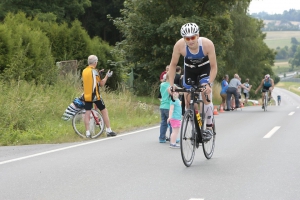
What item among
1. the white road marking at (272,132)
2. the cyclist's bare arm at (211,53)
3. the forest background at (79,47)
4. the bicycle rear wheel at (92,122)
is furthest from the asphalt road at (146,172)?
the forest background at (79,47)

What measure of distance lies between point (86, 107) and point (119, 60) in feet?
63.6

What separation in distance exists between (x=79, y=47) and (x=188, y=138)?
19.9 meters

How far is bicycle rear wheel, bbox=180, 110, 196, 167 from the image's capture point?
8539mm

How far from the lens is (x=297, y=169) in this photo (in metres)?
8.71

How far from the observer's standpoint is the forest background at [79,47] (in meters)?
17.0

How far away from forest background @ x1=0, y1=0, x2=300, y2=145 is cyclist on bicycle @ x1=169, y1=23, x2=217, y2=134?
531cm

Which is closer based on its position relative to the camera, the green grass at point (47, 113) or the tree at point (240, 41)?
the green grass at point (47, 113)

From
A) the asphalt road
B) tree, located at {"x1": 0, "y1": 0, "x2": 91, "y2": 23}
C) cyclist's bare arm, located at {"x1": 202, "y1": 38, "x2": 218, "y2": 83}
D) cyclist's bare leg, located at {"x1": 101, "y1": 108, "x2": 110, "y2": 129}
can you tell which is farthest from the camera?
tree, located at {"x1": 0, "y1": 0, "x2": 91, "y2": 23}

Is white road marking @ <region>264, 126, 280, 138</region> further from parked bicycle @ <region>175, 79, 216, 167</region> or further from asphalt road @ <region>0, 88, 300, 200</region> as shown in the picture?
parked bicycle @ <region>175, 79, 216, 167</region>

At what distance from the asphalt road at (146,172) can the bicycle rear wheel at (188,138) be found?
0.18m

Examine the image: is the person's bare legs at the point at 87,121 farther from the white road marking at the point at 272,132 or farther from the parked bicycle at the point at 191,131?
the parked bicycle at the point at 191,131

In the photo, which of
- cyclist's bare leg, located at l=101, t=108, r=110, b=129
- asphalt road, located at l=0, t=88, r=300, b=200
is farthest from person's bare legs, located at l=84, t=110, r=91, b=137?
asphalt road, located at l=0, t=88, r=300, b=200

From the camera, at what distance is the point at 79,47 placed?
28016 mm

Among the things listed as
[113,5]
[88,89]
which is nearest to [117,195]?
[88,89]
